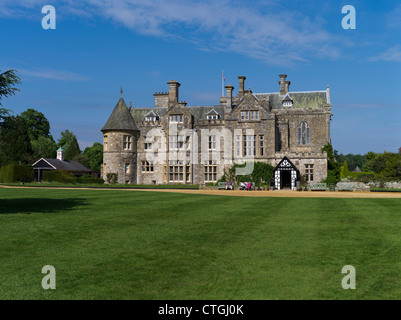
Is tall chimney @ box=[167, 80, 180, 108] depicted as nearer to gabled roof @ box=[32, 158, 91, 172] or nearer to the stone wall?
the stone wall

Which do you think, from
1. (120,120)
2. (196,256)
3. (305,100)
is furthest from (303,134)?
(196,256)

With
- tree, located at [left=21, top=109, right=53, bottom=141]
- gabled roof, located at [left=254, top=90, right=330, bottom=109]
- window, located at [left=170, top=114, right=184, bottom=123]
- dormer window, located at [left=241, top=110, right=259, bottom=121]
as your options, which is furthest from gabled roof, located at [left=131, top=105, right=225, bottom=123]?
tree, located at [left=21, top=109, right=53, bottom=141]

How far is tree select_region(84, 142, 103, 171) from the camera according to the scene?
94.7 m

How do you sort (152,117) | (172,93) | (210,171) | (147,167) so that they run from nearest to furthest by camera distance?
(210,171), (172,93), (147,167), (152,117)

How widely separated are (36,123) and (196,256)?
94.9m

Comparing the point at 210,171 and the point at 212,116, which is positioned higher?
the point at 212,116

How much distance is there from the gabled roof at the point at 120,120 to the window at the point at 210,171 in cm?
1187

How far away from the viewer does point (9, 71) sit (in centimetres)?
1986

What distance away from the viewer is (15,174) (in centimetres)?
6081

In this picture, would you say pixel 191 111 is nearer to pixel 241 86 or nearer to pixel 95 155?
pixel 241 86

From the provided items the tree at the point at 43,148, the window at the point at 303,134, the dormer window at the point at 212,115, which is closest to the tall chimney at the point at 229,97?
the dormer window at the point at 212,115

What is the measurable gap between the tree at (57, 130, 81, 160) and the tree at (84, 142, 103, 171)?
4716mm

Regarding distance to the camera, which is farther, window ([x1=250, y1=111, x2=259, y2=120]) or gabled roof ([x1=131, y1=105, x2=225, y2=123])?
gabled roof ([x1=131, y1=105, x2=225, y2=123])

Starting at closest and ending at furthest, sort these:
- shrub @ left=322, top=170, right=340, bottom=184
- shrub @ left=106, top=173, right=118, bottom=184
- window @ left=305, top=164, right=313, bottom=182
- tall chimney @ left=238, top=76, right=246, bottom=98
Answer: shrub @ left=322, top=170, right=340, bottom=184 → window @ left=305, top=164, right=313, bottom=182 → shrub @ left=106, top=173, right=118, bottom=184 → tall chimney @ left=238, top=76, right=246, bottom=98
